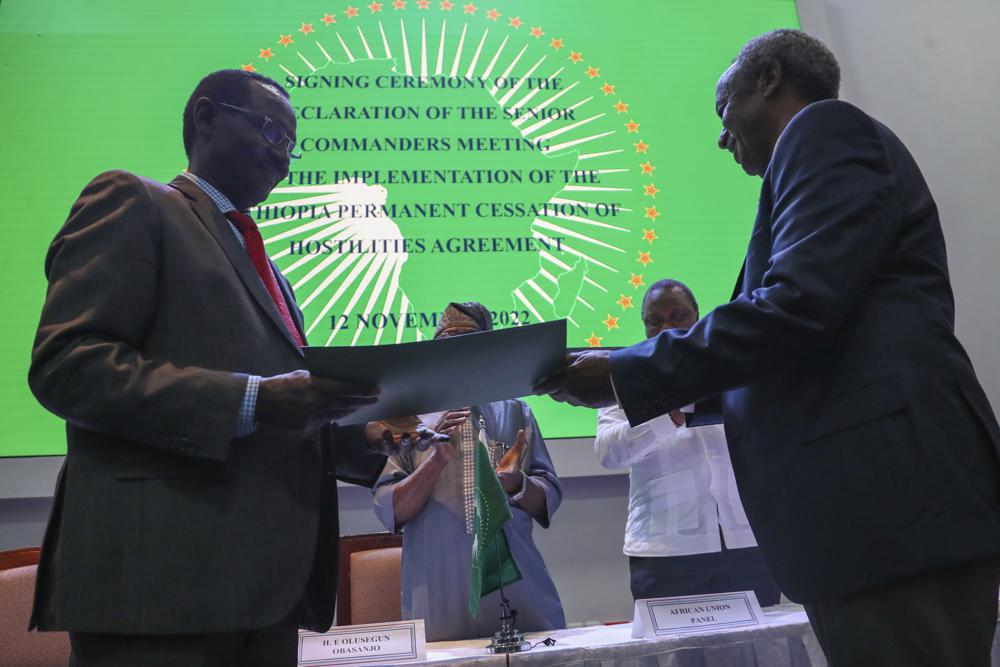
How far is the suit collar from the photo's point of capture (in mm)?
1366

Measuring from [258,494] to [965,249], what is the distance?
4283 millimetres

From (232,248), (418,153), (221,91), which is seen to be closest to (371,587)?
(232,248)

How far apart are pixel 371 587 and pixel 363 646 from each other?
0.94 m

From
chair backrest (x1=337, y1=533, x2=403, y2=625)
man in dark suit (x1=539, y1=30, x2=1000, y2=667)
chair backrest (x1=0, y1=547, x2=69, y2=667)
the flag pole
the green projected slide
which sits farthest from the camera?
the green projected slide

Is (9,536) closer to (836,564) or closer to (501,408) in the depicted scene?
(501,408)

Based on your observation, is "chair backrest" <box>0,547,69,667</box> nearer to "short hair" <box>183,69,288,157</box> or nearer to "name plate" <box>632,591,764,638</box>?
"short hair" <box>183,69,288,157</box>

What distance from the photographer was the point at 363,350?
1134 mm

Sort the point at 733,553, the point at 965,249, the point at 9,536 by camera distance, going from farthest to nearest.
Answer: the point at 965,249 → the point at 9,536 → the point at 733,553

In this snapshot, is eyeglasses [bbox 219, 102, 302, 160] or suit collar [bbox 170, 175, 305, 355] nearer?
suit collar [bbox 170, 175, 305, 355]

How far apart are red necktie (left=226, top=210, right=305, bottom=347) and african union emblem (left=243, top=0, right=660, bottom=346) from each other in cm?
187

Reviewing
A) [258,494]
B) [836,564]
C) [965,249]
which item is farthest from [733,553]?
[965,249]

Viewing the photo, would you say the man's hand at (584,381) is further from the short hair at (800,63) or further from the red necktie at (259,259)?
the short hair at (800,63)

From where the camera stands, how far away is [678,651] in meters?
1.76

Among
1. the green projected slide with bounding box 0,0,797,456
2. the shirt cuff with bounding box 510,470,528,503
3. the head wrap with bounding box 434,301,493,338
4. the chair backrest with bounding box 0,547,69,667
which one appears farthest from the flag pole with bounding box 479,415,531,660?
the green projected slide with bounding box 0,0,797,456
